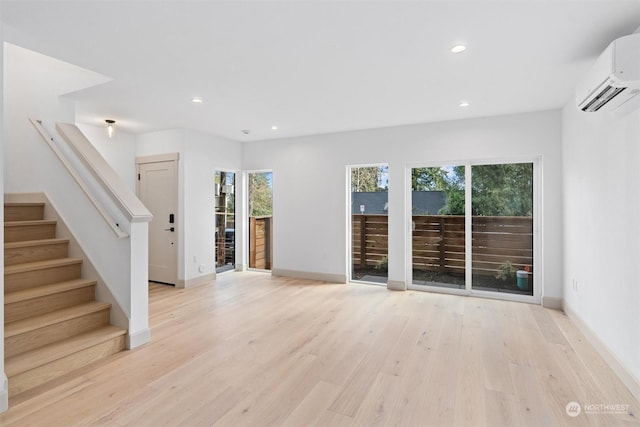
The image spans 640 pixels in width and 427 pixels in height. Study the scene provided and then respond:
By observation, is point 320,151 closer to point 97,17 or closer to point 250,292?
point 250,292

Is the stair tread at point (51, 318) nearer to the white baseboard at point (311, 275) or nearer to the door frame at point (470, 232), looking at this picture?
the white baseboard at point (311, 275)

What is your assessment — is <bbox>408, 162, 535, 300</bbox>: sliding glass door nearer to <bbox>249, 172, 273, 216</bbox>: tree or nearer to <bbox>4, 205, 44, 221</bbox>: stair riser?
<bbox>249, 172, 273, 216</bbox>: tree

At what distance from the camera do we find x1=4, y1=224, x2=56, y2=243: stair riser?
304 cm

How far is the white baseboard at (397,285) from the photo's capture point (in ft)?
15.8

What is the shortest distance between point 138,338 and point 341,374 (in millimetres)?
Answer: 1812

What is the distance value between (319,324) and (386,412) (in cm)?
153

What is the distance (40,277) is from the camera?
284 centimetres

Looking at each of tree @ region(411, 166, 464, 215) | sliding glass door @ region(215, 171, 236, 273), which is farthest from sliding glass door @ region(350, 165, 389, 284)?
sliding glass door @ region(215, 171, 236, 273)

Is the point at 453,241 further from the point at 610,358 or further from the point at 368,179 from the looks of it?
Result: the point at 610,358

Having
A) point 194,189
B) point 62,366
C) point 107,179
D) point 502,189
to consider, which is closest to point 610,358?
point 502,189

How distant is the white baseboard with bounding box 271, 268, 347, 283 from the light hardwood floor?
1378mm

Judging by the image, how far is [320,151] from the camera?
541 cm

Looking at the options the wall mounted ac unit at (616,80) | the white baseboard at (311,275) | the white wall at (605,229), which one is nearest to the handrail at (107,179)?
the white baseboard at (311,275)

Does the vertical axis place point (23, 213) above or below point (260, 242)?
above
